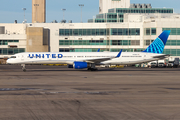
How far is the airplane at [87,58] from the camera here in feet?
195

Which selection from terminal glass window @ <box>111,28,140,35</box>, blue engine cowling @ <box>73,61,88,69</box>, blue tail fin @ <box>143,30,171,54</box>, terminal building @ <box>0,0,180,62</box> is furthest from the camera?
terminal glass window @ <box>111,28,140,35</box>

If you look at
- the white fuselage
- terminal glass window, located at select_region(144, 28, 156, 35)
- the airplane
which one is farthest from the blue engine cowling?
terminal glass window, located at select_region(144, 28, 156, 35)

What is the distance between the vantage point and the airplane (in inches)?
2338

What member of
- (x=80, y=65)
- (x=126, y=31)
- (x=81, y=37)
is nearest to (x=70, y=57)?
(x=80, y=65)

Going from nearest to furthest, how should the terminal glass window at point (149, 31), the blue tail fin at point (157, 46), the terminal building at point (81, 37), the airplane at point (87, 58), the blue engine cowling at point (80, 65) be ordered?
the blue engine cowling at point (80, 65) → the airplane at point (87, 58) → the blue tail fin at point (157, 46) → the terminal glass window at point (149, 31) → the terminal building at point (81, 37)

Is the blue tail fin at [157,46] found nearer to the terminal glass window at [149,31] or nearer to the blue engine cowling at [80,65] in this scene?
the blue engine cowling at [80,65]

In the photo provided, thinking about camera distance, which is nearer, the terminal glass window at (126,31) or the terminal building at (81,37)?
the terminal building at (81,37)

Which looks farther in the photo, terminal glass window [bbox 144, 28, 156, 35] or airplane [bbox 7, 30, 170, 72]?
terminal glass window [bbox 144, 28, 156, 35]

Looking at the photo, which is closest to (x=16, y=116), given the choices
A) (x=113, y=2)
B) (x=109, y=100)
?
(x=109, y=100)

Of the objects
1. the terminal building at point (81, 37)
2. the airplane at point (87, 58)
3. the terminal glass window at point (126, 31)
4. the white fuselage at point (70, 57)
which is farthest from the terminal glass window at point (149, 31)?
the white fuselage at point (70, 57)

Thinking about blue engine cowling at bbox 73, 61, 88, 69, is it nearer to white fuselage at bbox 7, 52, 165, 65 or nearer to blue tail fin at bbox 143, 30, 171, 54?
white fuselage at bbox 7, 52, 165, 65

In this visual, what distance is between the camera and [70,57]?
6122cm

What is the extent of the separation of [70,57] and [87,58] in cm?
390

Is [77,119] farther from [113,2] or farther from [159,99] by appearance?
[113,2]
